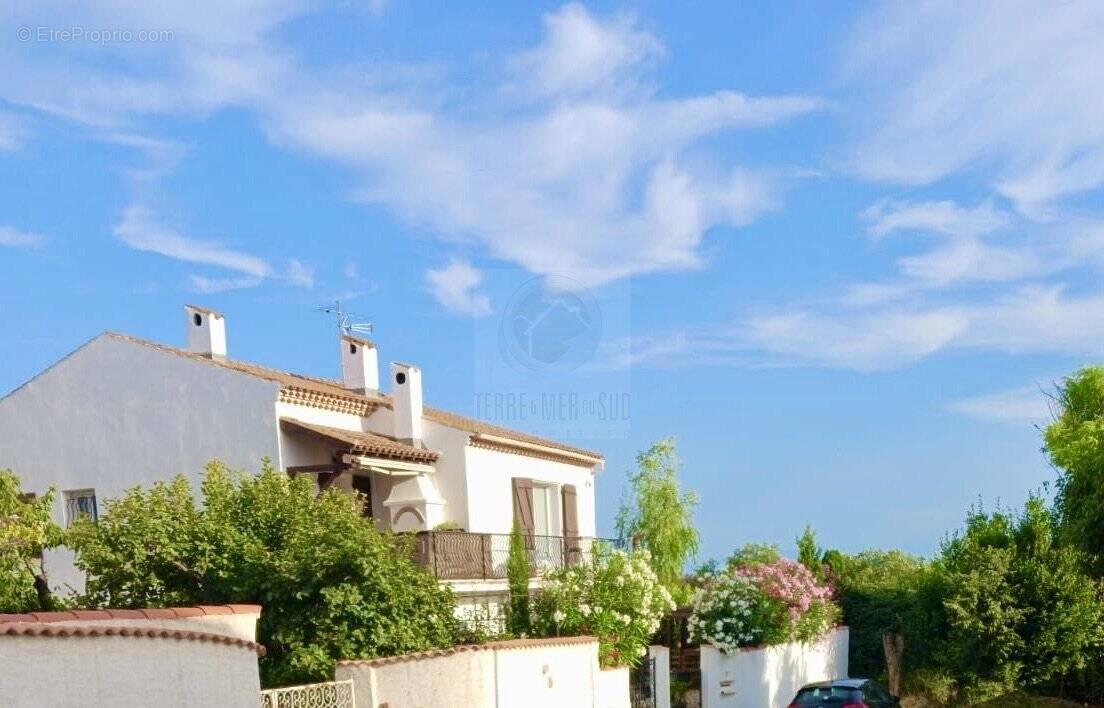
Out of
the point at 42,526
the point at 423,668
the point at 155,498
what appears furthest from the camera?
the point at 155,498

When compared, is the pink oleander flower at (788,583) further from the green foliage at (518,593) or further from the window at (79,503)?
the window at (79,503)

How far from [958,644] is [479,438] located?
12.1 m

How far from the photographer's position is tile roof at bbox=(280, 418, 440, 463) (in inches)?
918

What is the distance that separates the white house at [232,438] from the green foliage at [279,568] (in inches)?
171

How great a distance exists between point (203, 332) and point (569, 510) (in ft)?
39.2

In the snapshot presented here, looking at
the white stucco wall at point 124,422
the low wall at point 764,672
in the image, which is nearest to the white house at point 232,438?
the white stucco wall at point 124,422

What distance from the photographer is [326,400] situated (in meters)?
25.4

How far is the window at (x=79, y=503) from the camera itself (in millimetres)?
24703

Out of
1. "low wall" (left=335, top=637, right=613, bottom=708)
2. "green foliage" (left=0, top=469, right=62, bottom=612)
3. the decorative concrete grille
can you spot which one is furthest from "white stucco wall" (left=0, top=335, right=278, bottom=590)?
the decorative concrete grille

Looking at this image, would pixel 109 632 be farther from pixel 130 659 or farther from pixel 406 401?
pixel 406 401

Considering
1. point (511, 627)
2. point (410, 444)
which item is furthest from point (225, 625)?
point (410, 444)

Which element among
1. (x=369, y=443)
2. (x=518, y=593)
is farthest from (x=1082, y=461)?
(x=369, y=443)

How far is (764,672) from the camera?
26.9m

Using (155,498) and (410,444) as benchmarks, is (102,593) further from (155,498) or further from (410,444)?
(410,444)
